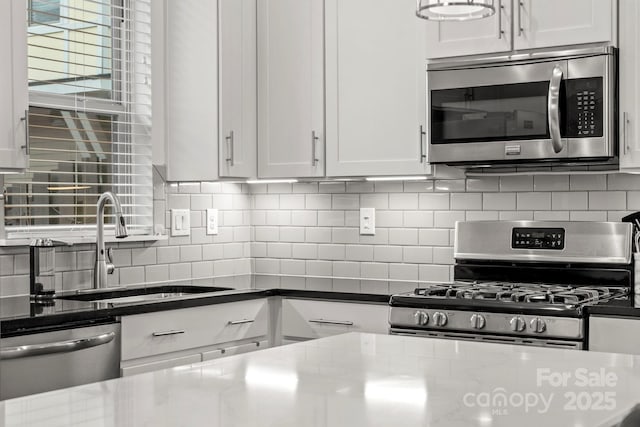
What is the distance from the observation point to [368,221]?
4258 mm

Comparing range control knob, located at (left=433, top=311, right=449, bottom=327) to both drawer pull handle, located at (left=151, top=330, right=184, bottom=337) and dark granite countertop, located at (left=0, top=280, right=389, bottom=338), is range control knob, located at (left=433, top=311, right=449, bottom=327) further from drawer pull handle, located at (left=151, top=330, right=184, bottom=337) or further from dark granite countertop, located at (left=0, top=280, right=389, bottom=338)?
drawer pull handle, located at (left=151, top=330, right=184, bottom=337)

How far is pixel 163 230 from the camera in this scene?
161 inches

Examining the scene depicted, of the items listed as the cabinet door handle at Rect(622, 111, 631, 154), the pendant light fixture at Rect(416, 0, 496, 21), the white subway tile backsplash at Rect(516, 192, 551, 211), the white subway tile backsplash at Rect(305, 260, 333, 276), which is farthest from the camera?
the white subway tile backsplash at Rect(305, 260, 333, 276)

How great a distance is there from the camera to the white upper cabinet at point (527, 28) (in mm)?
3318

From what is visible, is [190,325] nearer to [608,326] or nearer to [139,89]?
[139,89]

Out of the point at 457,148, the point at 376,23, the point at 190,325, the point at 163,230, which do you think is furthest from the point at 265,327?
the point at 376,23

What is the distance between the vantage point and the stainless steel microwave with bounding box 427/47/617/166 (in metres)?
3.32

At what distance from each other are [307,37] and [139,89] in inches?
32.3

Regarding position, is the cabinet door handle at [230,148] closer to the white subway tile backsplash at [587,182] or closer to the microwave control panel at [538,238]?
the microwave control panel at [538,238]

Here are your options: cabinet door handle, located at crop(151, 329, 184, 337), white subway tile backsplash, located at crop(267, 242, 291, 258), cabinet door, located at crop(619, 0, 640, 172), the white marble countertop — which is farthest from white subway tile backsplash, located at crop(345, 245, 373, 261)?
the white marble countertop

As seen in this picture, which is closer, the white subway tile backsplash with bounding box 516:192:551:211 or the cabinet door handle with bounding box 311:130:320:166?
the white subway tile backsplash with bounding box 516:192:551:211

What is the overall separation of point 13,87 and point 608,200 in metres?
2.42

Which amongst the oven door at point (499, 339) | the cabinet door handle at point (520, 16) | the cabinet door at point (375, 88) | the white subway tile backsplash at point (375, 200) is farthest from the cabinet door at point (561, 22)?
the oven door at point (499, 339)

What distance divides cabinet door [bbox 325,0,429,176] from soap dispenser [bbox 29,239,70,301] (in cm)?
133
